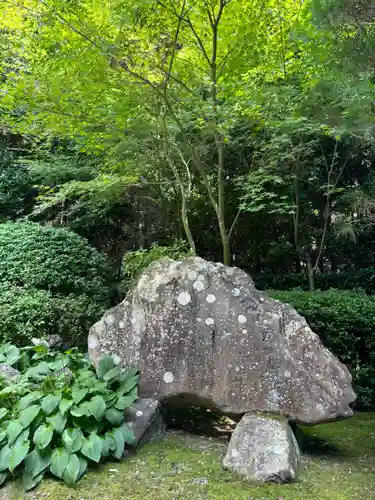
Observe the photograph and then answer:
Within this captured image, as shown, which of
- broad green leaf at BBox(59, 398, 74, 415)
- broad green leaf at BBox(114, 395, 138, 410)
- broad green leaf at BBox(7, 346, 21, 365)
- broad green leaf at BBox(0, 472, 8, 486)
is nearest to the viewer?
broad green leaf at BBox(0, 472, 8, 486)

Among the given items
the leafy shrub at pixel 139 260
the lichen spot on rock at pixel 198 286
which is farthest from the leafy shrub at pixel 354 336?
the leafy shrub at pixel 139 260

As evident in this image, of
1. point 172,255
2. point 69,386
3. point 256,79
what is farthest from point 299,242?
point 69,386

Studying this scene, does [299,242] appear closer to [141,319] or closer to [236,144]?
[236,144]

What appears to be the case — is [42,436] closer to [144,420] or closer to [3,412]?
[3,412]

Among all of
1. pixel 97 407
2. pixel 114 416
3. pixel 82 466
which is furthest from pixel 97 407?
pixel 82 466

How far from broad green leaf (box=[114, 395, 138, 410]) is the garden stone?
10 centimetres

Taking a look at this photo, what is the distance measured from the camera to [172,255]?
6922 mm

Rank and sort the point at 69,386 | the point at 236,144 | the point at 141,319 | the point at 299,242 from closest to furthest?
1. the point at 69,386
2. the point at 141,319
3. the point at 236,144
4. the point at 299,242

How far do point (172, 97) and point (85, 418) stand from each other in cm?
411

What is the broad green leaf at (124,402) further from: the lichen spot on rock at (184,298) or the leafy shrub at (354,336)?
the leafy shrub at (354,336)

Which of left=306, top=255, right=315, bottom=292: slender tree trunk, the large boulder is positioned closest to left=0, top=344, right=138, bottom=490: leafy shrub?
the large boulder

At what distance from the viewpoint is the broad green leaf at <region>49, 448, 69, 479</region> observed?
2518 mm

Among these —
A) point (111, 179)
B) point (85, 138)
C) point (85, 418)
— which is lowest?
point (85, 418)

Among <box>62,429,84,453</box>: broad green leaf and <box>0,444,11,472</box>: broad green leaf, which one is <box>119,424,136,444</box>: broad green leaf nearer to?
<box>62,429,84,453</box>: broad green leaf
